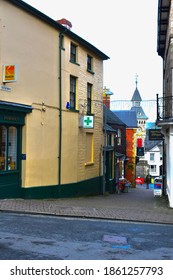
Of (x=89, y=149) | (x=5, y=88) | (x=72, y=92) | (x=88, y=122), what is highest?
(x=72, y=92)

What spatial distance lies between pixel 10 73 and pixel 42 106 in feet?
9.05

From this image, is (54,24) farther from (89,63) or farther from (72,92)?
(89,63)

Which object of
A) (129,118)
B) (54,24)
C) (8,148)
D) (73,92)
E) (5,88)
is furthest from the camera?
(129,118)

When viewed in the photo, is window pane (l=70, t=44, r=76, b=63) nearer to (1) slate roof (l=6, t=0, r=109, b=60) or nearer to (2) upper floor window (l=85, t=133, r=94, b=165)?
(1) slate roof (l=6, t=0, r=109, b=60)

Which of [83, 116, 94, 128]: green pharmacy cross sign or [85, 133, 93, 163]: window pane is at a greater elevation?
[83, 116, 94, 128]: green pharmacy cross sign

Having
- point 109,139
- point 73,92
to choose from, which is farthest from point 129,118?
point 73,92

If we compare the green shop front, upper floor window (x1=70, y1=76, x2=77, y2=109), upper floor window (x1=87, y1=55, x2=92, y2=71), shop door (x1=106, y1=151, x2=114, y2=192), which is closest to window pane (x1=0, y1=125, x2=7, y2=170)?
the green shop front

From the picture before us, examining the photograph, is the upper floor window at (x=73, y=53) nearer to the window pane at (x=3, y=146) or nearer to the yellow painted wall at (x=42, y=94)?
the yellow painted wall at (x=42, y=94)

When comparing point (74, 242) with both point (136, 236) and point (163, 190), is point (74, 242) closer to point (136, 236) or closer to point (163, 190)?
point (136, 236)

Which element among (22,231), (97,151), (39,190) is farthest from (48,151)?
(22,231)

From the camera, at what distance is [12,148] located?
1434 centimetres

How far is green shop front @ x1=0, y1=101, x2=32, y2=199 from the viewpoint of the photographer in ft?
44.8

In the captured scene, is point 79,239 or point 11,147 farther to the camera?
point 11,147

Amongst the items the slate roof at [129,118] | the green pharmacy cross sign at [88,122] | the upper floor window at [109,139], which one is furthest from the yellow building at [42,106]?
the slate roof at [129,118]
